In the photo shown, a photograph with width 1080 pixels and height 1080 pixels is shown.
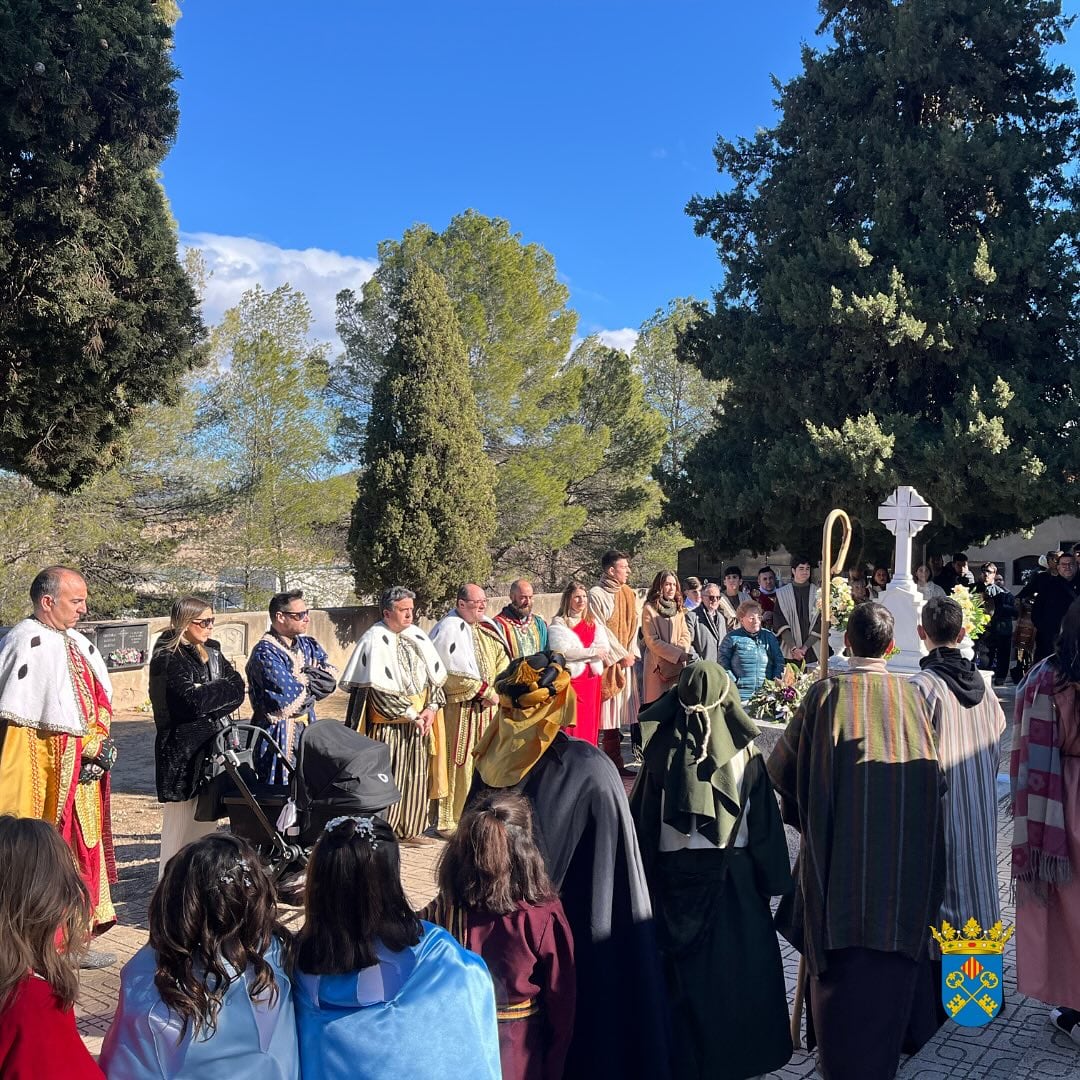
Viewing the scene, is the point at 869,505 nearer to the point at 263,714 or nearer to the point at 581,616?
the point at 581,616

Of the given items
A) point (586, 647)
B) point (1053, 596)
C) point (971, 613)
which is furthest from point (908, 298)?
point (586, 647)

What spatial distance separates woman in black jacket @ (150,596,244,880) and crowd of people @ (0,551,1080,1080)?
1 centimetres

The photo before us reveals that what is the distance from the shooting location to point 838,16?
2017cm

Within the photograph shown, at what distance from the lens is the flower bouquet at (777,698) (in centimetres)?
867

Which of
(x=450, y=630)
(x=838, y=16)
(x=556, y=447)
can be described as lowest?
(x=450, y=630)

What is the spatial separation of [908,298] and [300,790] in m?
15.5

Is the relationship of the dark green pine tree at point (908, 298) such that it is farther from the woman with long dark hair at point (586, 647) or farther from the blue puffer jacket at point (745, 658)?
the woman with long dark hair at point (586, 647)

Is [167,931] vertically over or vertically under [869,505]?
under

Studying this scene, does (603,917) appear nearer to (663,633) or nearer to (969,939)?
(969,939)

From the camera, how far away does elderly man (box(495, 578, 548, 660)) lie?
779 centimetres

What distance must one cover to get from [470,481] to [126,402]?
29.5 feet

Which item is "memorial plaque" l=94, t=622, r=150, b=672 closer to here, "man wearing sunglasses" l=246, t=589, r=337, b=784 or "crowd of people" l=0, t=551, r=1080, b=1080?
"man wearing sunglasses" l=246, t=589, r=337, b=784

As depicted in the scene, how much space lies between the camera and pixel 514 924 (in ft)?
9.06

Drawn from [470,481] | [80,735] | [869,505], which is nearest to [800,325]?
[869,505]
